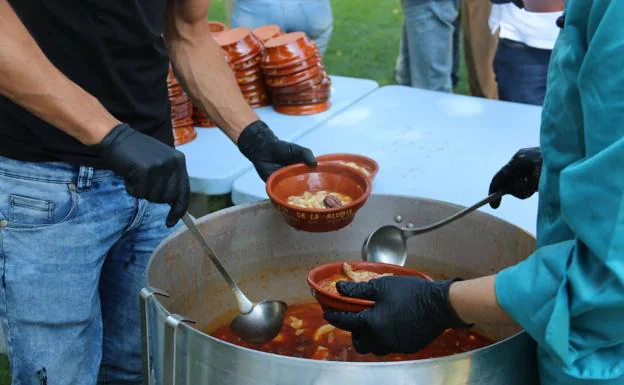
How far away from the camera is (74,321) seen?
5.81ft

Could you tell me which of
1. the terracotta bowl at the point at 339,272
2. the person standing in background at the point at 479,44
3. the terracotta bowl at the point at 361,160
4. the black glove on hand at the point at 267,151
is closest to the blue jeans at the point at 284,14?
the person standing in background at the point at 479,44

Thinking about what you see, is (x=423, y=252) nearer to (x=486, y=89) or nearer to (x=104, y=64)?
(x=104, y=64)

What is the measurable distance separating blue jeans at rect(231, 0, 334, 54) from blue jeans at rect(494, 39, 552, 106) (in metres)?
0.91

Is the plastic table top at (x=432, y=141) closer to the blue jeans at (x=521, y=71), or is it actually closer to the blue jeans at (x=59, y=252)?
the blue jeans at (x=521, y=71)

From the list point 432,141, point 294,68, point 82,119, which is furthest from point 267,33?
point 82,119

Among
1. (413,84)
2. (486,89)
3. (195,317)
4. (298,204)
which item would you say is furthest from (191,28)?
(486,89)

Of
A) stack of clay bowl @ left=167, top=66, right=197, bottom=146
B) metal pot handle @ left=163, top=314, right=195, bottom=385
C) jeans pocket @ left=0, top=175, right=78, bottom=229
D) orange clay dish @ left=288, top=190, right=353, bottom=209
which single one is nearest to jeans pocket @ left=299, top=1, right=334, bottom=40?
stack of clay bowl @ left=167, top=66, right=197, bottom=146

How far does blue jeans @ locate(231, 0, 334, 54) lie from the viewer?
3811 mm

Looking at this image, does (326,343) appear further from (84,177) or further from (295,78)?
(295,78)

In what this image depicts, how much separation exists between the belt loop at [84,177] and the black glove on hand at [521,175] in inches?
34.5

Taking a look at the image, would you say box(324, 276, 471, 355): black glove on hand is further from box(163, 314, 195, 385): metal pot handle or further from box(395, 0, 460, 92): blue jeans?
box(395, 0, 460, 92): blue jeans

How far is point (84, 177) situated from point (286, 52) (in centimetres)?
151

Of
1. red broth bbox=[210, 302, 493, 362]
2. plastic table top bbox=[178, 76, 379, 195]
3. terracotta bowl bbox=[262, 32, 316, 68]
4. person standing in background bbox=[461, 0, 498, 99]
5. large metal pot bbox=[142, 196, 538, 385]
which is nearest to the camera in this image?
large metal pot bbox=[142, 196, 538, 385]

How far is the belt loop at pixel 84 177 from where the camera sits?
66.4 inches
